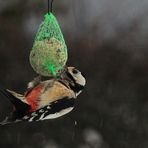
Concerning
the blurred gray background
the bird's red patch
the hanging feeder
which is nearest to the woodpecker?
the bird's red patch

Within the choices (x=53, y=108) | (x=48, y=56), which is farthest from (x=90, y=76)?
(x=53, y=108)

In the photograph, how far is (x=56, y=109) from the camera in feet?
8.62

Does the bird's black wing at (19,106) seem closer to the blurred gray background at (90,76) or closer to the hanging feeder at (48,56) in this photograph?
the hanging feeder at (48,56)

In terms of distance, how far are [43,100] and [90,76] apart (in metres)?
2.98

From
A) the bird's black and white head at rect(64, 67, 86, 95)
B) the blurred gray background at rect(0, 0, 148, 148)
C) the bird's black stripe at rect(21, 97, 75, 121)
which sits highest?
the bird's black and white head at rect(64, 67, 86, 95)

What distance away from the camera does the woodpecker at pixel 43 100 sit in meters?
2.54

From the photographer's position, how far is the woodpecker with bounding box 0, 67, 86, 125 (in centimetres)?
254

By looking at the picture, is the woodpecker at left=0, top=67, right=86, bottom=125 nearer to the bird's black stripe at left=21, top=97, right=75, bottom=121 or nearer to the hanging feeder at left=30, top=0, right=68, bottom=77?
the bird's black stripe at left=21, top=97, right=75, bottom=121

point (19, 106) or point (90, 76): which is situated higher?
point (19, 106)

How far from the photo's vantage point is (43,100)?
2.61m

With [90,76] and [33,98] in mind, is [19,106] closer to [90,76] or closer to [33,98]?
[33,98]

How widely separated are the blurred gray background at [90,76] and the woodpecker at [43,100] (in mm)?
2753

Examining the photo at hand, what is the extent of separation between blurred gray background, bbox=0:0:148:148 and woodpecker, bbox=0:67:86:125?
2.75 m

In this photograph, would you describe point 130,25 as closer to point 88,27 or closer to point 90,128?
point 88,27
